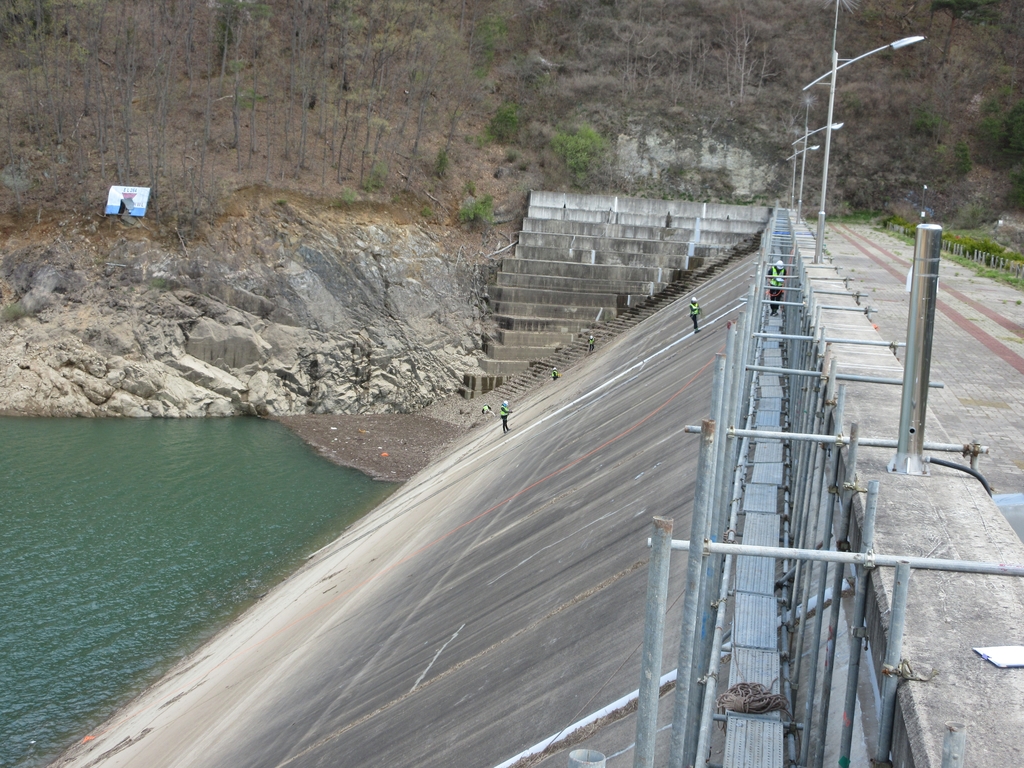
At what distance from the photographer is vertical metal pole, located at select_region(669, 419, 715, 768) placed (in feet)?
14.8

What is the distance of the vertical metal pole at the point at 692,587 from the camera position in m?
4.52

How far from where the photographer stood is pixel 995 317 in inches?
1093

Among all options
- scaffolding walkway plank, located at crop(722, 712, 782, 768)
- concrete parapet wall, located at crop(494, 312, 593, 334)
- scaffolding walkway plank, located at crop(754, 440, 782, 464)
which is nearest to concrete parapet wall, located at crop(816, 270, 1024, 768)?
scaffolding walkway plank, located at crop(722, 712, 782, 768)

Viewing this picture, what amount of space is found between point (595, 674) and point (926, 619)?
6.48 m

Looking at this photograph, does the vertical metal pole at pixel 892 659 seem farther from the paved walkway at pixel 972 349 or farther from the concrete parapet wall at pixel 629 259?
the concrete parapet wall at pixel 629 259

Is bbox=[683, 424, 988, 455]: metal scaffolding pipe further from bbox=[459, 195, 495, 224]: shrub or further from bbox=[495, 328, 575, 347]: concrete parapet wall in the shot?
bbox=[459, 195, 495, 224]: shrub

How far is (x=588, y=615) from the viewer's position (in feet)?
39.9

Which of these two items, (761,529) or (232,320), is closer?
(761,529)

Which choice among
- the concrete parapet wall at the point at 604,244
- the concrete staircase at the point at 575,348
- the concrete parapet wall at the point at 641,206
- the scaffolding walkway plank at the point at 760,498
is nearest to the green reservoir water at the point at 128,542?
the concrete staircase at the point at 575,348

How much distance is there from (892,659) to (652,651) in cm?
114

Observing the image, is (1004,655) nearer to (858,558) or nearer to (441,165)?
(858,558)

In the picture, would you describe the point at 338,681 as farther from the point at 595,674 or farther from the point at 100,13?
the point at 100,13

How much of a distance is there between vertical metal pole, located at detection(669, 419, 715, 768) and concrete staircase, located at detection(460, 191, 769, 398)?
37.8 m

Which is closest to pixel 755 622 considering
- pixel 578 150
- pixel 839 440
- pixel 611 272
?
pixel 839 440
